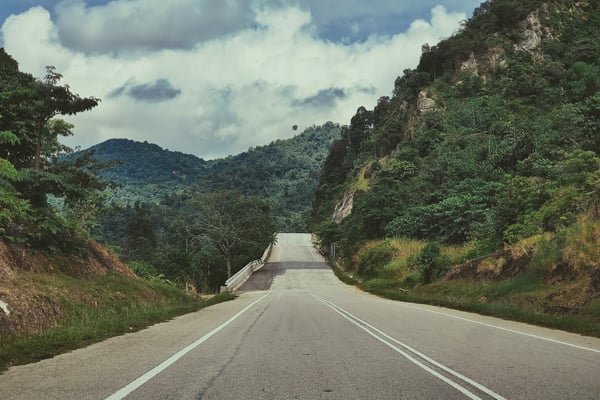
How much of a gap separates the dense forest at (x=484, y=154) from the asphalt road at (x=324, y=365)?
27.8 ft

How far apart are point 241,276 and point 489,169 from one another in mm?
26704

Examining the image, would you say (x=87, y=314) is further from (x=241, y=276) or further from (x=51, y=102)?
(x=241, y=276)

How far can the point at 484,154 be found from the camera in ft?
184

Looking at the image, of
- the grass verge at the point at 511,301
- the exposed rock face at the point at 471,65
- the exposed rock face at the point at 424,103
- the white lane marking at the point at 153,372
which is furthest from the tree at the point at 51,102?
the exposed rock face at the point at 471,65

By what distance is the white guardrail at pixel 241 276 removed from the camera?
40.1 meters

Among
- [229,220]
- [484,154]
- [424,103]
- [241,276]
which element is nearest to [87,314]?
[241,276]

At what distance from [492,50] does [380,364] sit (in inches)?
3630

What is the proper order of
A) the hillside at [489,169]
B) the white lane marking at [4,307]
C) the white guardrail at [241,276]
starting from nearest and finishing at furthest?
the white lane marking at [4,307] → the hillside at [489,169] → the white guardrail at [241,276]

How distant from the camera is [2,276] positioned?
515 inches

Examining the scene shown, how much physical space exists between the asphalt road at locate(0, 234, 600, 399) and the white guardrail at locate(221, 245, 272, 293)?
2782 cm

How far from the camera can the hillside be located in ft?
65.7

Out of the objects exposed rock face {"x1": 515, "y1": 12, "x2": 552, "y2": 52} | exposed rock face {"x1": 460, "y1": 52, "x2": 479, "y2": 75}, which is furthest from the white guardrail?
exposed rock face {"x1": 515, "y1": 12, "x2": 552, "y2": 52}

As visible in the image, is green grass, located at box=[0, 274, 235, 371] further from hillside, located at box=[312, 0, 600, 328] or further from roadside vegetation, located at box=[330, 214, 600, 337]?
hillside, located at box=[312, 0, 600, 328]

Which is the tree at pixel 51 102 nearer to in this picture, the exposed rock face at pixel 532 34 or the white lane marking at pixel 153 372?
the white lane marking at pixel 153 372
